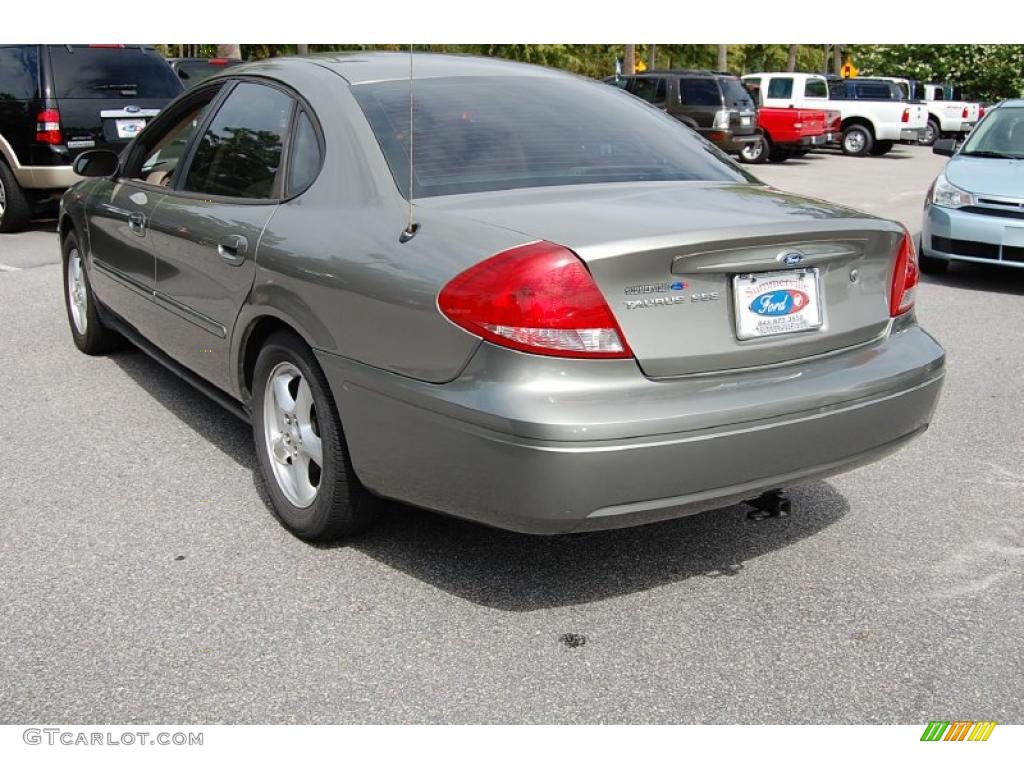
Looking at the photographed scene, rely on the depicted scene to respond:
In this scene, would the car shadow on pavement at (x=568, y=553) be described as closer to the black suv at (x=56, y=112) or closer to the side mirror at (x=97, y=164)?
the side mirror at (x=97, y=164)

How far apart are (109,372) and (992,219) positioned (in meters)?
6.67

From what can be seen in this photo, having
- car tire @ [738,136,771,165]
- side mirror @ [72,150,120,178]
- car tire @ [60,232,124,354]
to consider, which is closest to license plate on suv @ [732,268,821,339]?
side mirror @ [72,150,120,178]

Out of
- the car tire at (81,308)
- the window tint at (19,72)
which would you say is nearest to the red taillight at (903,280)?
the car tire at (81,308)

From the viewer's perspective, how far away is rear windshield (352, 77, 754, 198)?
359 centimetres

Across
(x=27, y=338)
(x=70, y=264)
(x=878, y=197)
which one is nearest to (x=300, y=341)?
(x=70, y=264)

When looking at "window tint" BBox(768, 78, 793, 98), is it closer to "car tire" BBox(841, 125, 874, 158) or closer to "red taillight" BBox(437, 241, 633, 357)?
"car tire" BBox(841, 125, 874, 158)

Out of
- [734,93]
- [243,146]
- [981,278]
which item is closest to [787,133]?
[734,93]

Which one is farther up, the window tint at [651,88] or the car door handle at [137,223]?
the window tint at [651,88]

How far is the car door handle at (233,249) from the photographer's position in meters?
3.97

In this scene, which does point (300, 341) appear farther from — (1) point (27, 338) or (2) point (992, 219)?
(2) point (992, 219)

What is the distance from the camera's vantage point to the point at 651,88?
23297mm

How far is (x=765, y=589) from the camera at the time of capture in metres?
3.54

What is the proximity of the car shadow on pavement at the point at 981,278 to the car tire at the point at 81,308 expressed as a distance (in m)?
6.56
